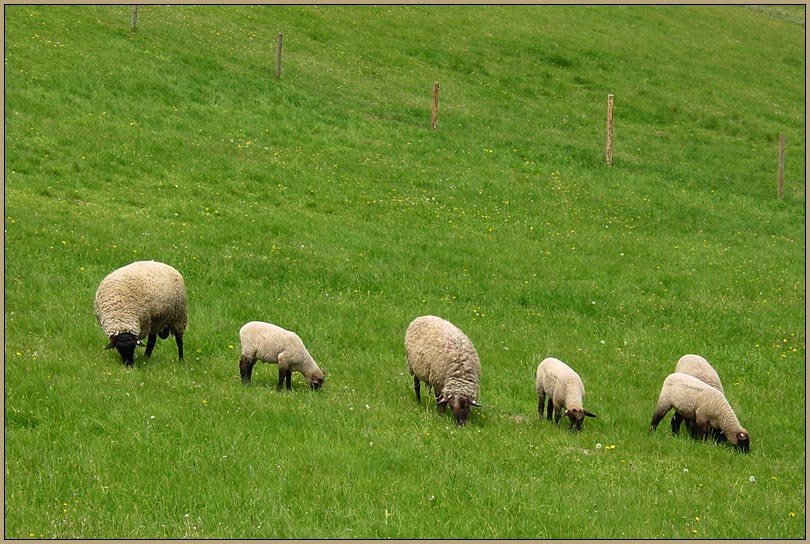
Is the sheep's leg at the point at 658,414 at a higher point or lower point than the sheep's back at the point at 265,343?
lower

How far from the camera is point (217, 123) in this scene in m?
34.9

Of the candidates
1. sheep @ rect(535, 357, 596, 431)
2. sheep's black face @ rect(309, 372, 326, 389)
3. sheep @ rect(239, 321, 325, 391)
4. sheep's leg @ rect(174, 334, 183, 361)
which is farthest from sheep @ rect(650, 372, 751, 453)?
sheep's leg @ rect(174, 334, 183, 361)

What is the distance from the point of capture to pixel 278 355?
16.4 m

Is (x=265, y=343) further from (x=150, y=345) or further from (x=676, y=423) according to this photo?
(x=676, y=423)

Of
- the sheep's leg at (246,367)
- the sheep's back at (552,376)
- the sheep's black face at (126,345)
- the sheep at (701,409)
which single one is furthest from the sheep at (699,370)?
the sheep's black face at (126,345)

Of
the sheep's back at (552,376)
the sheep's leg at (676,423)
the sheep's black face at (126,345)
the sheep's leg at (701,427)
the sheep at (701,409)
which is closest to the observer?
the sheep at (701,409)

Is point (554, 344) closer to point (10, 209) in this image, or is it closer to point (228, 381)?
point (228, 381)

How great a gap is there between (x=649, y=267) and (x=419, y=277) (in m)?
7.98

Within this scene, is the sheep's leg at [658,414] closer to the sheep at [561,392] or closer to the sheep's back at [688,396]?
the sheep's back at [688,396]

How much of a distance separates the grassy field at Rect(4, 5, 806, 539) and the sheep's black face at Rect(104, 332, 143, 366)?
0.31 meters

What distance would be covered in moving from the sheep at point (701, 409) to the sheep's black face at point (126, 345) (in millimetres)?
9389

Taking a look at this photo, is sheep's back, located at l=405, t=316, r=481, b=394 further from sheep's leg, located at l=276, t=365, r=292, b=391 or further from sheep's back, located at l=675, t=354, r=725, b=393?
sheep's back, located at l=675, t=354, r=725, b=393

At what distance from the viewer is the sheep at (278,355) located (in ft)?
53.4

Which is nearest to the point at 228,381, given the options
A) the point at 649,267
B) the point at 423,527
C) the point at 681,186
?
the point at 423,527
